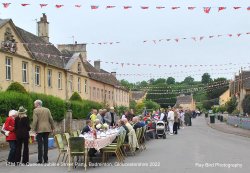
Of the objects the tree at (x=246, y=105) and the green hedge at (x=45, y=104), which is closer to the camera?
the green hedge at (x=45, y=104)

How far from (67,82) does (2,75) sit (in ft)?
46.0

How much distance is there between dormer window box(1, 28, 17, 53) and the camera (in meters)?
31.0

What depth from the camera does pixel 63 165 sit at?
552 inches

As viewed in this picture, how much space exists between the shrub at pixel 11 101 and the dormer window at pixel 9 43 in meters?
5.59

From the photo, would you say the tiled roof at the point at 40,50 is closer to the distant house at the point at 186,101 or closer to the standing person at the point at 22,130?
the standing person at the point at 22,130

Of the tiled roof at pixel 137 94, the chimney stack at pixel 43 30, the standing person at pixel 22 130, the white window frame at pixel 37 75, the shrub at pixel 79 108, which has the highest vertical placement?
the chimney stack at pixel 43 30

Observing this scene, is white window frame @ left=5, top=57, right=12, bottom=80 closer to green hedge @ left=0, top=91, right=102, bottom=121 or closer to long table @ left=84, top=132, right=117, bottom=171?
green hedge @ left=0, top=91, right=102, bottom=121

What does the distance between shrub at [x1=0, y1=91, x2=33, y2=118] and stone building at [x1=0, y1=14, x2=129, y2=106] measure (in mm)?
4237

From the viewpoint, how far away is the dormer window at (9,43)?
102 ft

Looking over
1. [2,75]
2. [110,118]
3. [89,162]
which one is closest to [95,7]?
[110,118]

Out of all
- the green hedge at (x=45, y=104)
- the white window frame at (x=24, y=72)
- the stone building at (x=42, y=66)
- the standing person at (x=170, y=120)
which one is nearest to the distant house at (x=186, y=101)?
the stone building at (x=42, y=66)

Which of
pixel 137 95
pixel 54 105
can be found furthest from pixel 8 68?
pixel 137 95

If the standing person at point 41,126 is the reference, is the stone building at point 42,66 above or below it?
above

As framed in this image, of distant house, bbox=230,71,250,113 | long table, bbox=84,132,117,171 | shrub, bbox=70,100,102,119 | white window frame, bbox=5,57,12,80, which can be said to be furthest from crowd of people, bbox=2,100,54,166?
distant house, bbox=230,71,250,113
